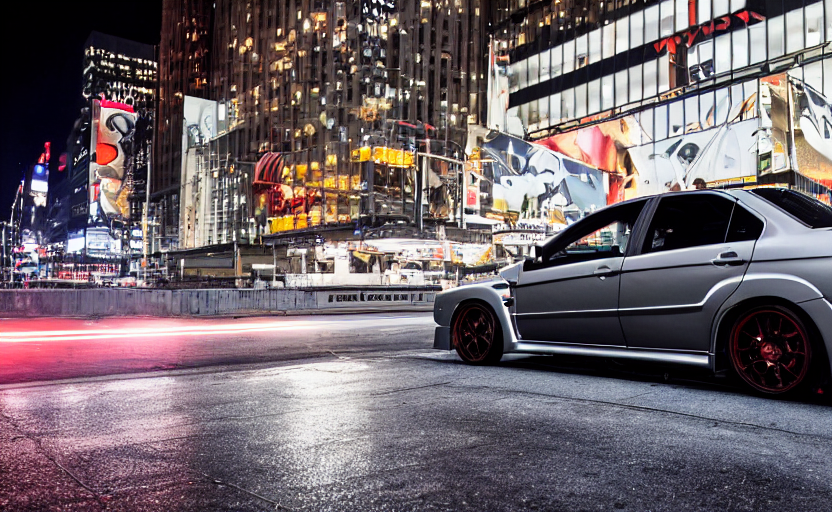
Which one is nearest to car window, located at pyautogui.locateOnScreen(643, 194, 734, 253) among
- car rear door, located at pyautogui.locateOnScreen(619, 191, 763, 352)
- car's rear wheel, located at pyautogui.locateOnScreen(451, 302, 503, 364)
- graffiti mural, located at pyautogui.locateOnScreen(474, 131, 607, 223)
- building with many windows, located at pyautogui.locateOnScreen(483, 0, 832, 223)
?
car rear door, located at pyautogui.locateOnScreen(619, 191, 763, 352)

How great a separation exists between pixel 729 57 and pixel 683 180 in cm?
924

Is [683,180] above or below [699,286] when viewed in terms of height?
above

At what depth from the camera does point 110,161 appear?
145 meters

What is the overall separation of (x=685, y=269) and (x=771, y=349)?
2.96ft

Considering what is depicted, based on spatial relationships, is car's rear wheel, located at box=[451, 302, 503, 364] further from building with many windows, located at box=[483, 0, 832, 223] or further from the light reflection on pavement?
building with many windows, located at box=[483, 0, 832, 223]

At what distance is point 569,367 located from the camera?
7.29 metres

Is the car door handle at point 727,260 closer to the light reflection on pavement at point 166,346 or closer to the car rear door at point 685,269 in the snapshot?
the car rear door at point 685,269

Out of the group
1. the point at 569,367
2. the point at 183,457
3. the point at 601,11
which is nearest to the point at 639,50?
the point at 601,11

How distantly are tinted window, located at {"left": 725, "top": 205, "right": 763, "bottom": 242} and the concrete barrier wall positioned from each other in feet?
61.0

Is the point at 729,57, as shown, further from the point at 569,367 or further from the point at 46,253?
the point at 46,253

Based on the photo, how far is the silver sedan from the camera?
5.06 m

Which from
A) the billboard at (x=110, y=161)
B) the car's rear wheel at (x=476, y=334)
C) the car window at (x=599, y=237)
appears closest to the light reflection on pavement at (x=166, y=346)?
the car's rear wheel at (x=476, y=334)

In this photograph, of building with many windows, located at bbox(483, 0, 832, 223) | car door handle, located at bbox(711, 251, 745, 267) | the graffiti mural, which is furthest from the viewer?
the graffiti mural

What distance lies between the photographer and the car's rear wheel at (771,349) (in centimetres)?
504
